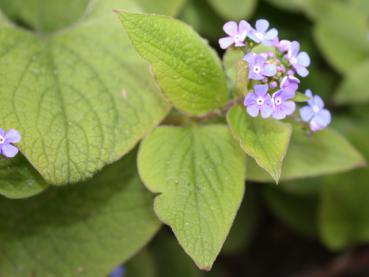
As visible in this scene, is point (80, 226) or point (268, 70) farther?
point (80, 226)

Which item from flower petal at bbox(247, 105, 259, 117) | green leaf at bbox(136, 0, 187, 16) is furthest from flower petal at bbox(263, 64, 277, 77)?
green leaf at bbox(136, 0, 187, 16)

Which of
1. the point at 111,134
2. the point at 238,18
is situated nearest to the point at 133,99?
the point at 111,134

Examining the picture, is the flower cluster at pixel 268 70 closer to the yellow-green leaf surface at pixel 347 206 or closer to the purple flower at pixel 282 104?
the purple flower at pixel 282 104

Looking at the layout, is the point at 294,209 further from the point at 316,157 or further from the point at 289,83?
the point at 289,83

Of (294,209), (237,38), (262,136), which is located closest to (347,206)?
(294,209)

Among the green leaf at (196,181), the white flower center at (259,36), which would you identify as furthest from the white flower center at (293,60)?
the green leaf at (196,181)

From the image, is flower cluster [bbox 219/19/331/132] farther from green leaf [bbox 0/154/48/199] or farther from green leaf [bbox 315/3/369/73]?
green leaf [bbox 315/3/369/73]
